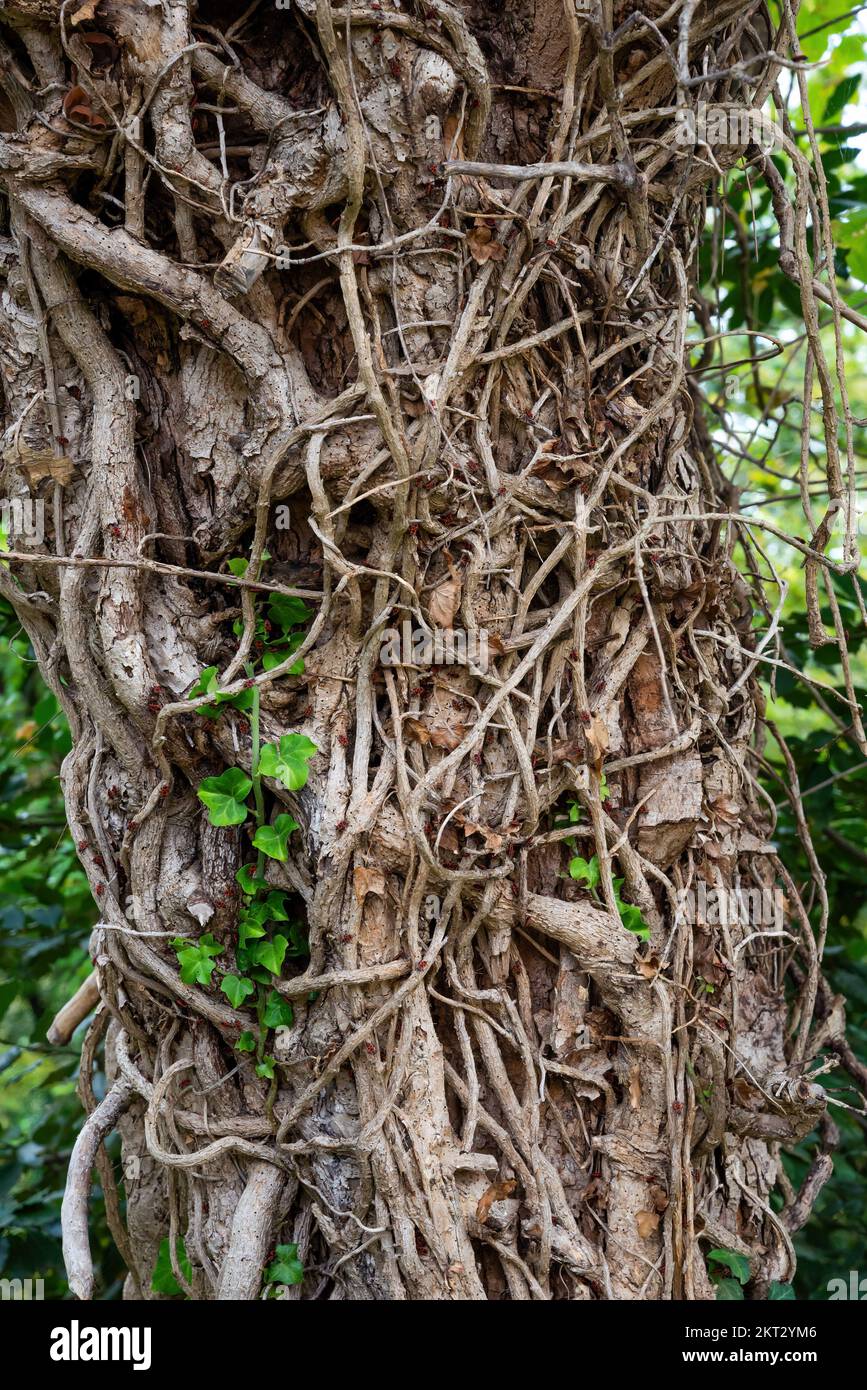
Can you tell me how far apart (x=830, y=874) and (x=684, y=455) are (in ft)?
3.68

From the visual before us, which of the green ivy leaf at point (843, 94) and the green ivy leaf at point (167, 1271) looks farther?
the green ivy leaf at point (843, 94)

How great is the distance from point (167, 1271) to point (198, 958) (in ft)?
1.76

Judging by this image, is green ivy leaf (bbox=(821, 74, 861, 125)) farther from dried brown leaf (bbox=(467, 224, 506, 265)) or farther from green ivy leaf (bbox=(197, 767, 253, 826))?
green ivy leaf (bbox=(197, 767, 253, 826))

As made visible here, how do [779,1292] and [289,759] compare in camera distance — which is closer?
[289,759]

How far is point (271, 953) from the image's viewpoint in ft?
4.62

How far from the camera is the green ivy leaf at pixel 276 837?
1380mm

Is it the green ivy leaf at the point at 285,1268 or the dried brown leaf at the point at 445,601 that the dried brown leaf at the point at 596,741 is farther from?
the green ivy leaf at the point at 285,1268

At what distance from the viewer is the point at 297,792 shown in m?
1.42

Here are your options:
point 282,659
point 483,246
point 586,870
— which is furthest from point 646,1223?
point 483,246

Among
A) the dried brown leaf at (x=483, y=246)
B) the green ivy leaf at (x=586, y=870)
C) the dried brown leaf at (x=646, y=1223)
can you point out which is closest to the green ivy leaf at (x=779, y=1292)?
the dried brown leaf at (x=646, y=1223)

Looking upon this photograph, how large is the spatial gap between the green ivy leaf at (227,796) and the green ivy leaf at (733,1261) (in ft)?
3.14

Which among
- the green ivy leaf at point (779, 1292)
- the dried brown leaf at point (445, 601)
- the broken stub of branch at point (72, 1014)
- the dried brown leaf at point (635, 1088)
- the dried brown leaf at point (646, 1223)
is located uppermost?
the dried brown leaf at point (445, 601)

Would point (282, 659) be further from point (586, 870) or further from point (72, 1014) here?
point (72, 1014)
